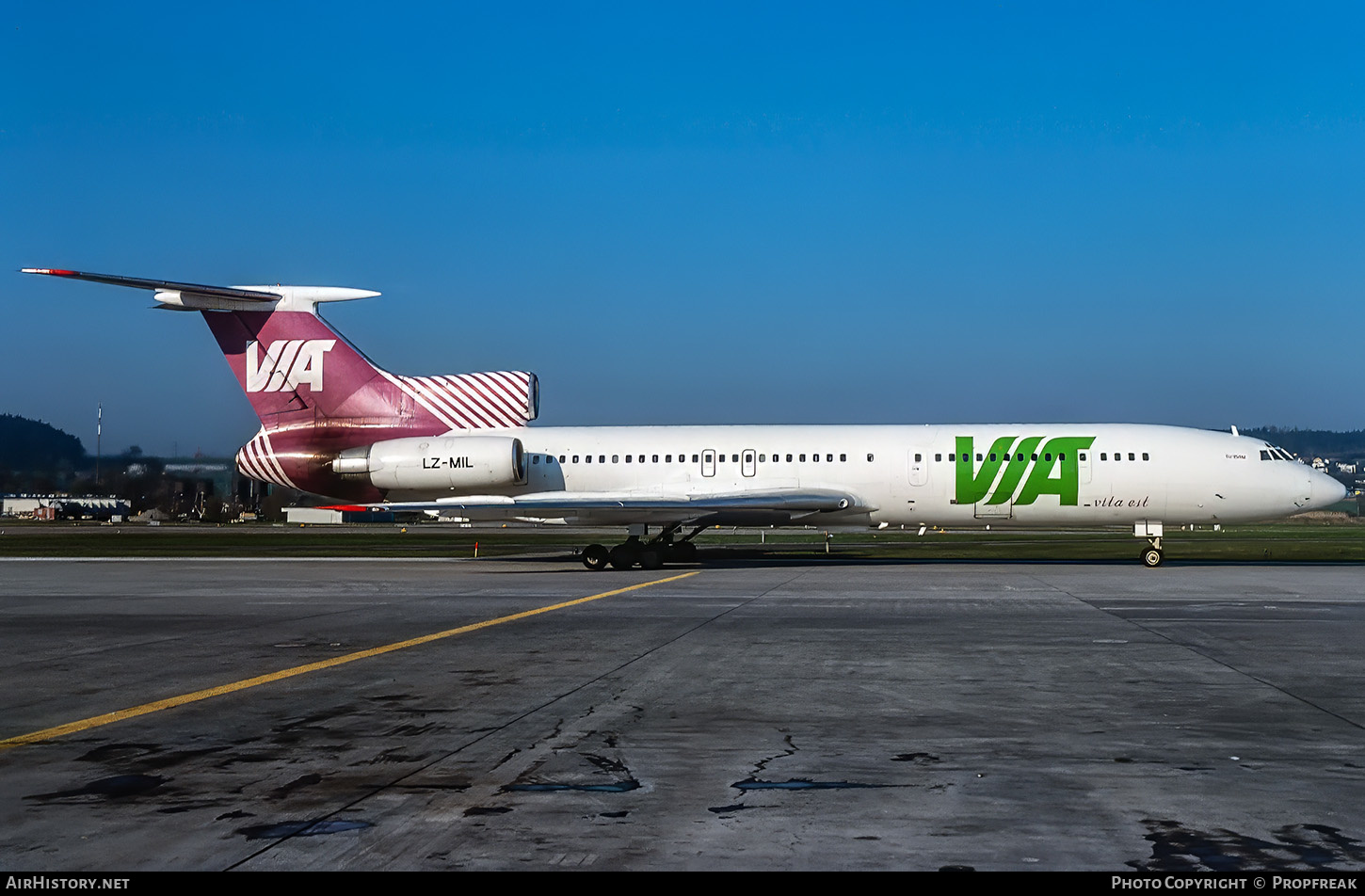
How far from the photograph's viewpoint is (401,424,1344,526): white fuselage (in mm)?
29000

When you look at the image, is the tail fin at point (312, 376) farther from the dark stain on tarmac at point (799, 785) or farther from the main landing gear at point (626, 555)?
the dark stain on tarmac at point (799, 785)

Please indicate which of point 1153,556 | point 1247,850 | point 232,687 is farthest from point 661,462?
point 1247,850

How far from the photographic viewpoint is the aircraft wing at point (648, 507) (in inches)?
1114

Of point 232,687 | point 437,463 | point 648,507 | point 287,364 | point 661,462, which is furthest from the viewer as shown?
point 661,462

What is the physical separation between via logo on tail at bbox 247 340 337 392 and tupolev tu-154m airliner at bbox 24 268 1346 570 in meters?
0.04

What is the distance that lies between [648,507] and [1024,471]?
9679 millimetres

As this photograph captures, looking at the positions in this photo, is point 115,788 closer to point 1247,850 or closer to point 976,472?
point 1247,850

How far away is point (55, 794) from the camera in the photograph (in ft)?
20.2

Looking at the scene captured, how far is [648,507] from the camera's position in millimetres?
28312

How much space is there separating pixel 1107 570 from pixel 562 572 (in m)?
13.0

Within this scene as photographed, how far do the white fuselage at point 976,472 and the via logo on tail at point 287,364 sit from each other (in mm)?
4101

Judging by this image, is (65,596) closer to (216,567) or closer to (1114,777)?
(216,567)

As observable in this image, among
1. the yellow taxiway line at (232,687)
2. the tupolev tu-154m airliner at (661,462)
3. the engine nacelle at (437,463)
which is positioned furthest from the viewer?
the engine nacelle at (437,463)

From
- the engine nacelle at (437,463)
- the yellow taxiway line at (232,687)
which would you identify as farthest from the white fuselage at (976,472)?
the yellow taxiway line at (232,687)
